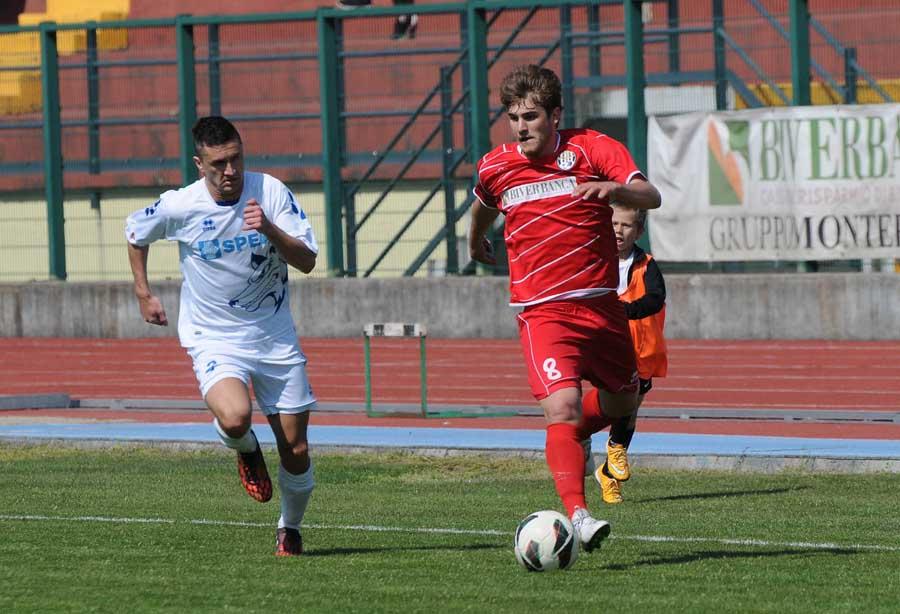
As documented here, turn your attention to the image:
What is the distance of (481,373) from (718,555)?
13.3 m

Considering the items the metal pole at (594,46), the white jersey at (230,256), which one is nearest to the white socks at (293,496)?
the white jersey at (230,256)

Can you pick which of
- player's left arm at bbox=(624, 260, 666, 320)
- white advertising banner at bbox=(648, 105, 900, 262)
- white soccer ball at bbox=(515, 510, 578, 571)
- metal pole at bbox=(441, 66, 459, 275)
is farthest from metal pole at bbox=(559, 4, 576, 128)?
white soccer ball at bbox=(515, 510, 578, 571)

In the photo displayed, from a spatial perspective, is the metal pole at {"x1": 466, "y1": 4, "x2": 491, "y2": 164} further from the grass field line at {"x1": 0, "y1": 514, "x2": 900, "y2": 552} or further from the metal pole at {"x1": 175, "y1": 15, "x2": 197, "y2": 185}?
the grass field line at {"x1": 0, "y1": 514, "x2": 900, "y2": 552}

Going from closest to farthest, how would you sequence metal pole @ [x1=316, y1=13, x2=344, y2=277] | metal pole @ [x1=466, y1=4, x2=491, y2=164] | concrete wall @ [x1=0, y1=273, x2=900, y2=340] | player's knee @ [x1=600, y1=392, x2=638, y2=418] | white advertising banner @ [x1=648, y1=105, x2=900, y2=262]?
player's knee @ [x1=600, y1=392, x2=638, y2=418]
white advertising banner @ [x1=648, y1=105, x2=900, y2=262]
concrete wall @ [x1=0, y1=273, x2=900, y2=340]
metal pole @ [x1=466, y1=4, x2=491, y2=164]
metal pole @ [x1=316, y1=13, x2=344, y2=277]

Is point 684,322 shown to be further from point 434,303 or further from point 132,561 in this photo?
point 132,561

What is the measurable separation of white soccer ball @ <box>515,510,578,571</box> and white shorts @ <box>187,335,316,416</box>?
1.48 meters

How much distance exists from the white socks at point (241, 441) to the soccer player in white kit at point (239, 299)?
0.6 inches

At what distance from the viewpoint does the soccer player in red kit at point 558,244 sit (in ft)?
26.3

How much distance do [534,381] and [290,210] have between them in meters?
1.39

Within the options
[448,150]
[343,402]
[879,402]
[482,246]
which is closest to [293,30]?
[448,150]

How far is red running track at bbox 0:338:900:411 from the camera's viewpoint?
62.9 ft

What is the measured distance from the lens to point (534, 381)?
8.06 m

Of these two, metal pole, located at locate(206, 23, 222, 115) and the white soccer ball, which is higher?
metal pole, located at locate(206, 23, 222, 115)

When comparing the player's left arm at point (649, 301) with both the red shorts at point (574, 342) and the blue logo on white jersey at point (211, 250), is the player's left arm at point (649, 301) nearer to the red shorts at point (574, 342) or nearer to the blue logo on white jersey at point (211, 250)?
the red shorts at point (574, 342)
